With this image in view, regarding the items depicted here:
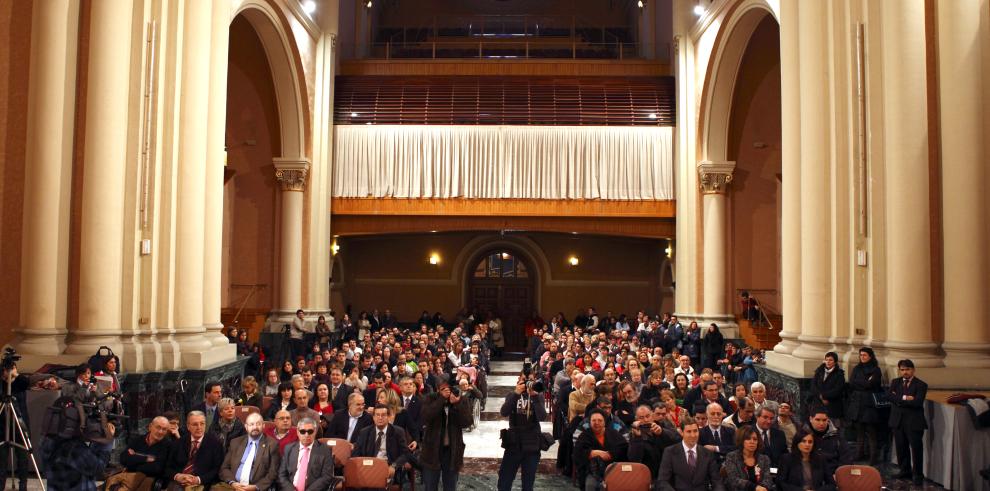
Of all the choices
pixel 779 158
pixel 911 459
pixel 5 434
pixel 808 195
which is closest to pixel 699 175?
pixel 779 158

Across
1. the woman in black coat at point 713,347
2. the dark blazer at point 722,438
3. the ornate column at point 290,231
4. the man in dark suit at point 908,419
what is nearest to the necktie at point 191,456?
the dark blazer at point 722,438

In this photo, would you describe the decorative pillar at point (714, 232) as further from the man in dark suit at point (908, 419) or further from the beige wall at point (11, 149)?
the beige wall at point (11, 149)

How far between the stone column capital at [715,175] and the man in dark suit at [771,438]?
39.3 ft

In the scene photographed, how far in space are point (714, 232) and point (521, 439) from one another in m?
12.2

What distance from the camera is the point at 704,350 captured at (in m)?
16.8

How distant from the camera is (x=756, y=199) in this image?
1961 cm

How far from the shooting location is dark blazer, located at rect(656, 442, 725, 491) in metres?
6.68

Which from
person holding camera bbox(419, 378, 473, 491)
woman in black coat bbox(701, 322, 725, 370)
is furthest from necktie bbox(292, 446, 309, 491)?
woman in black coat bbox(701, 322, 725, 370)

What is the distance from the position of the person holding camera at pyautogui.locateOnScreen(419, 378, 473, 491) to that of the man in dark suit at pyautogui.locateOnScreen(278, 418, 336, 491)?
47.0 inches

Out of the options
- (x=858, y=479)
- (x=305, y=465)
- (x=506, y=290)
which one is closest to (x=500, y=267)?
(x=506, y=290)

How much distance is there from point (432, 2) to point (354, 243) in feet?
30.2

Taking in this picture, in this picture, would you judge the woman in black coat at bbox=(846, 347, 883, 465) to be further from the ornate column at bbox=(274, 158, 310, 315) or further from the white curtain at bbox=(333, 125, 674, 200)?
the ornate column at bbox=(274, 158, 310, 315)

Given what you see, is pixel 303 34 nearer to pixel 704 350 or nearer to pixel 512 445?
pixel 704 350

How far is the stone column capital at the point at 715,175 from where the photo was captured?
19031mm
